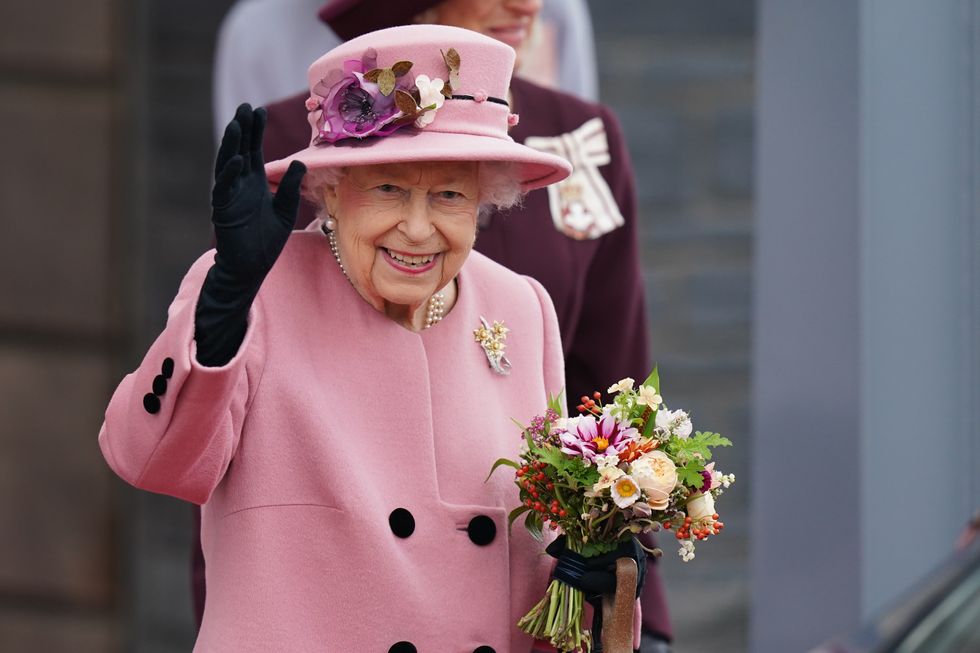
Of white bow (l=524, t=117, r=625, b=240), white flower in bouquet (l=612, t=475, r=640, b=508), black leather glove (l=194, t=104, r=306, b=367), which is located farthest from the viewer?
white bow (l=524, t=117, r=625, b=240)

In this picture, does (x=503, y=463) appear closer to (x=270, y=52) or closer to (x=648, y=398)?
(x=648, y=398)

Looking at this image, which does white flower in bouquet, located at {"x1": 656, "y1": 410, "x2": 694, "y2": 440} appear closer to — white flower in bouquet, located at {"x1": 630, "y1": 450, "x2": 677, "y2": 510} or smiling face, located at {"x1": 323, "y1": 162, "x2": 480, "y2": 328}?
white flower in bouquet, located at {"x1": 630, "y1": 450, "x2": 677, "y2": 510}

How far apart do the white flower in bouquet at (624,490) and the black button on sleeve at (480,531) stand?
24 cm

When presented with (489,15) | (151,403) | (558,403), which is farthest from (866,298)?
(151,403)

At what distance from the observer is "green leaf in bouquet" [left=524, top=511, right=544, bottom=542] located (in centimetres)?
276

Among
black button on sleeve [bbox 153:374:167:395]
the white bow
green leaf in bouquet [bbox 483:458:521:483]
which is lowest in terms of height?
green leaf in bouquet [bbox 483:458:521:483]

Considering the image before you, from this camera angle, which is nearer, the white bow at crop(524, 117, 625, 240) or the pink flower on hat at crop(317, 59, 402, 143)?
the pink flower on hat at crop(317, 59, 402, 143)

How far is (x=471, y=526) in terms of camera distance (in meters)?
2.74

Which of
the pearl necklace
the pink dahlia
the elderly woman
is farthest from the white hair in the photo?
the pink dahlia

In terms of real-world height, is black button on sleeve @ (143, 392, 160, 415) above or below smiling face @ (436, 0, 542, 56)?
below

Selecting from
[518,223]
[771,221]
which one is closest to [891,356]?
[771,221]

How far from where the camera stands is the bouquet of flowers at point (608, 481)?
2.62 metres

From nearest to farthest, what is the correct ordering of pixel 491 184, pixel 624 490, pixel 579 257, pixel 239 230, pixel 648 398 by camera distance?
pixel 239 230 → pixel 624 490 → pixel 648 398 → pixel 491 184 → pixel 579 257

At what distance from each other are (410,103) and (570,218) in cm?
100
